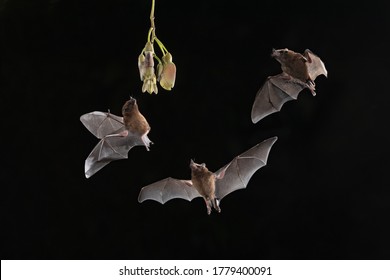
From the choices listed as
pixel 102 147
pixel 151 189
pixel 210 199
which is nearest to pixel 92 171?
pixel 102 147

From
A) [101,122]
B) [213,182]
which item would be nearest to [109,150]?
[101,122]

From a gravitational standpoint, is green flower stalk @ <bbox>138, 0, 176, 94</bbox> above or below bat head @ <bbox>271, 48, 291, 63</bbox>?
below

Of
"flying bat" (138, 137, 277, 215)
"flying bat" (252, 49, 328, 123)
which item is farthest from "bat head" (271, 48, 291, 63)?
"flying bat" (138, 137, 277, 215)

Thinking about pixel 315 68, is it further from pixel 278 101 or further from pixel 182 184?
pixel 182 184

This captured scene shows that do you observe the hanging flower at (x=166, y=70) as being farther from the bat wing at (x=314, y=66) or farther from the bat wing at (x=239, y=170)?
the bat wing at (x=314, y=66)

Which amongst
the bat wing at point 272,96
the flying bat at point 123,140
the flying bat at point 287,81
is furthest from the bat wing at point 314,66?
the flying bat at point 123,140

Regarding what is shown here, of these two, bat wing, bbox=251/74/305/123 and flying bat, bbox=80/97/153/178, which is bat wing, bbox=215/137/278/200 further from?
Answer: flying bat, bbox=80/97/153/178
